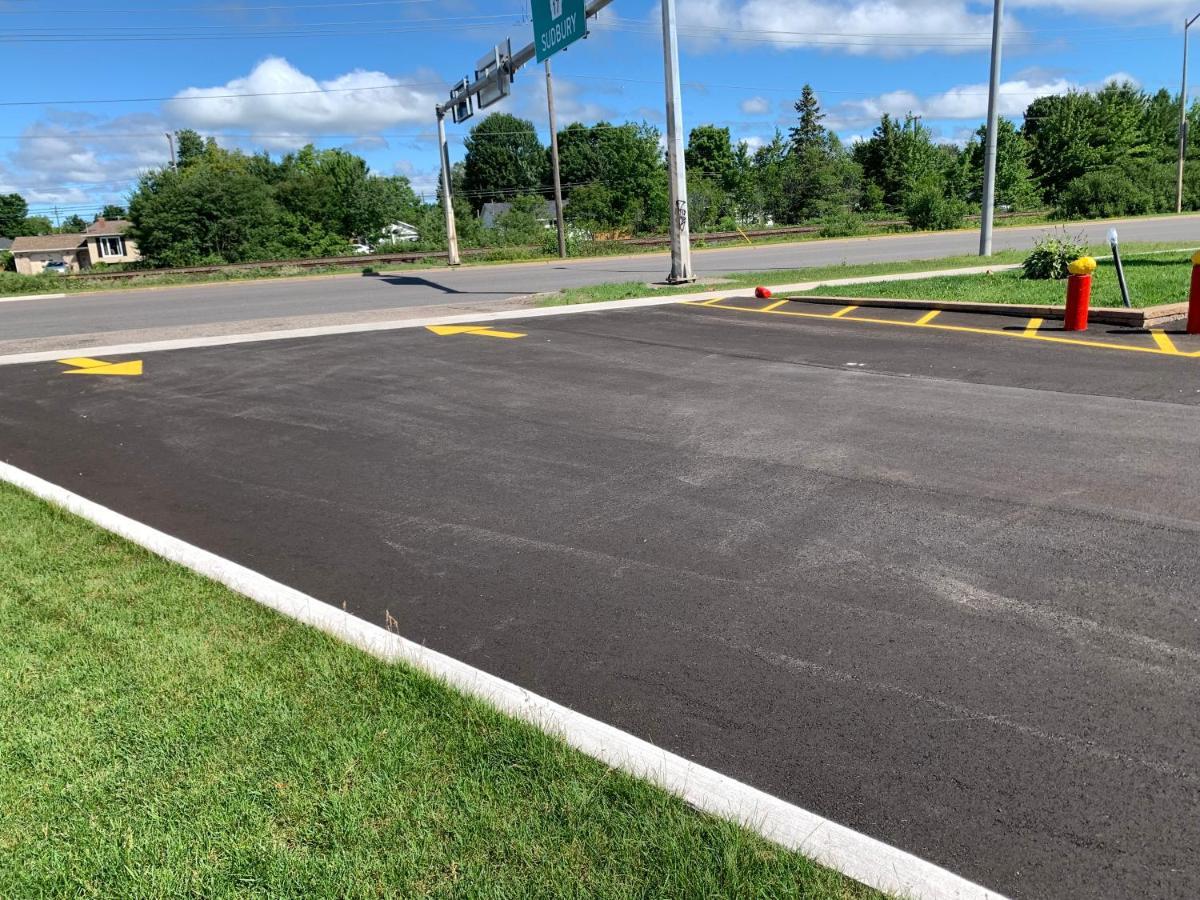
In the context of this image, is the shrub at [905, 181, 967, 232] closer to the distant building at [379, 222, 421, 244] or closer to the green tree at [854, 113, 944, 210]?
the green tree at [854, 113, 944, 210]

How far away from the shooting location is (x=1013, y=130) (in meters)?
54.3

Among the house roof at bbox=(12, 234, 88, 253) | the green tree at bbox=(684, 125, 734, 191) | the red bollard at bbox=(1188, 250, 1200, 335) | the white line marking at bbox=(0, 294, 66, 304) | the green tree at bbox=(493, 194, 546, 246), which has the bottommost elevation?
the red bollard at bbox=(1188, 250, 1200, 335)

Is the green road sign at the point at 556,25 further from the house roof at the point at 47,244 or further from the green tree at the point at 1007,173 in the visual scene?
the house roof at the point at 47,244

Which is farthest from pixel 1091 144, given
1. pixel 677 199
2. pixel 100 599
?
pixel 100 599

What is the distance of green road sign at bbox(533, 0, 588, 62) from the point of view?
1692 centimetres

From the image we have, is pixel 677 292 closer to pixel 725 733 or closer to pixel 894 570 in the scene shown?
pixel 894 570

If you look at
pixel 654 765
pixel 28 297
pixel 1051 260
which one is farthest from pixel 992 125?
pixel 28 297

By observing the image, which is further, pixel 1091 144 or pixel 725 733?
pixel 1091 144

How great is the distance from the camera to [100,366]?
1168 centimetres

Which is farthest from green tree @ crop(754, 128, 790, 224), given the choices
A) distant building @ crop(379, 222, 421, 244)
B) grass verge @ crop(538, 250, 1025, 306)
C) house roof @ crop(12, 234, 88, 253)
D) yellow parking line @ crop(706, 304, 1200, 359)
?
house roof @ crop(12, 234, 88, 253)

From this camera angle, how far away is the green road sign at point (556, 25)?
16922mm

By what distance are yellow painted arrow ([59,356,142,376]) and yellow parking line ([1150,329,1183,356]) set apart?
39.4 ft

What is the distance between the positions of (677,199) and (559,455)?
12.8m

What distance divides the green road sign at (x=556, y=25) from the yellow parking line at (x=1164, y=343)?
11.2 m
